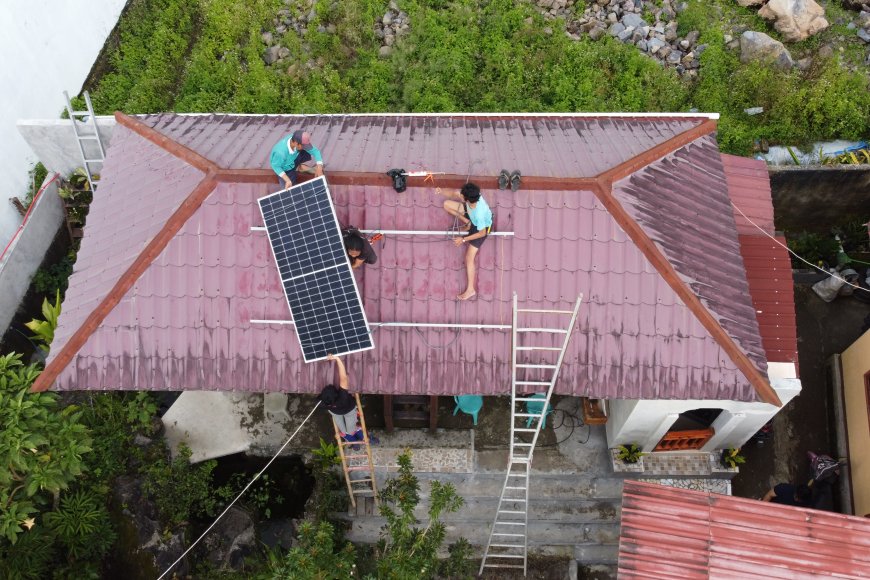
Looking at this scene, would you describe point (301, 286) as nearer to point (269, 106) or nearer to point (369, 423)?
point (369, 423)

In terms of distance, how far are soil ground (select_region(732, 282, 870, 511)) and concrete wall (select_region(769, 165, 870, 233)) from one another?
2.07m

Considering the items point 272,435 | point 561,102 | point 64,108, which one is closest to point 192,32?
point 64,108

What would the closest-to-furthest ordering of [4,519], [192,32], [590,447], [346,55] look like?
[4,519] < [590,447] < [346,55] < [192,32]

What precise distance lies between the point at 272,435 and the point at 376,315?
5019 millimetres

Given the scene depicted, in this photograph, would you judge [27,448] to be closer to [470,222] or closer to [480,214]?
[470,222]

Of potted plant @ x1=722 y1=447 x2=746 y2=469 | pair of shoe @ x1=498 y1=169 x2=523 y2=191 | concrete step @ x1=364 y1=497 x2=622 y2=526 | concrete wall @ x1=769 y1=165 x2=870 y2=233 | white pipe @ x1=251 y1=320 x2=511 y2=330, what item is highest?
concrete wall @ x1=769 y1=165 x2=870 y2=233

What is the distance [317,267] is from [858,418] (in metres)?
12.1

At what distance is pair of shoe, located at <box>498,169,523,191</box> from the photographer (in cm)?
914

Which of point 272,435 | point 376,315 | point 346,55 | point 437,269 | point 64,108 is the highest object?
point 346,55

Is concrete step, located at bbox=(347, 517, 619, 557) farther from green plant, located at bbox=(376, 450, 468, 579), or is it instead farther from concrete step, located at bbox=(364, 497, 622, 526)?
green plant, located at bbox=(376, 450, 468, 579)

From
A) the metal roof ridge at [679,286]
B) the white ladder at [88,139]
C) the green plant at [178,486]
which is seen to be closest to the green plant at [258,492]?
the green plant at [178,486]

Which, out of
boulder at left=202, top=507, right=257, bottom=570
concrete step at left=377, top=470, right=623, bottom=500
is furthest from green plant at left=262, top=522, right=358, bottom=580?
boulder at left=202, top=507, right=257, bottom=570

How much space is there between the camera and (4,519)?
9.69 m

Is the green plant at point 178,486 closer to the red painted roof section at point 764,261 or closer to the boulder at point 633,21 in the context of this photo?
the red painted roof section at point 764,261
